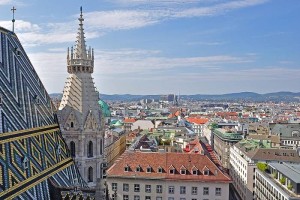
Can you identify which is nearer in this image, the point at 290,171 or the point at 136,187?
→ the point at 136,187

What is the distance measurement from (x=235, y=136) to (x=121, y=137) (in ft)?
113

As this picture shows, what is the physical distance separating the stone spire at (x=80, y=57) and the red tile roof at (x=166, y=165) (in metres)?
23.1

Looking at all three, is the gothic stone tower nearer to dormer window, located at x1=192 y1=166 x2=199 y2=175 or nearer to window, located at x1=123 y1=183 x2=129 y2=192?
window, located at x1=123 y1=183 x2=129 y2=192

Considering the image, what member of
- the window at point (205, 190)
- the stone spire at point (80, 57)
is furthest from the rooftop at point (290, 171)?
the stone spire at point (80, 57)

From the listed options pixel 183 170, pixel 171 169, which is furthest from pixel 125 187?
pixel 183 170

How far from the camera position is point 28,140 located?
28.5m

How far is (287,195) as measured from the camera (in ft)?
180

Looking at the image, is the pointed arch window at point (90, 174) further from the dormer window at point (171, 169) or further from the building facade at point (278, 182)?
the building facade at point (278, 182)

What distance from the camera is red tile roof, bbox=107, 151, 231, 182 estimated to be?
57328 mm

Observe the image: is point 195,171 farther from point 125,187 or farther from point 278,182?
point 278,182

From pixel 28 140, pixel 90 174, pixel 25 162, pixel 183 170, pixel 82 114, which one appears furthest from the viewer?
pixel 183 170

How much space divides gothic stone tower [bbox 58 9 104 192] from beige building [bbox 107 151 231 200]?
1843 centimetres

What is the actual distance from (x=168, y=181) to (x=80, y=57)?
26.2 metres

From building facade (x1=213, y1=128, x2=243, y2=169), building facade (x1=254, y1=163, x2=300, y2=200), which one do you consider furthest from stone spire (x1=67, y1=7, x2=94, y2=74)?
building facade (x1=213, y1=128, x2=243, y2=169)
